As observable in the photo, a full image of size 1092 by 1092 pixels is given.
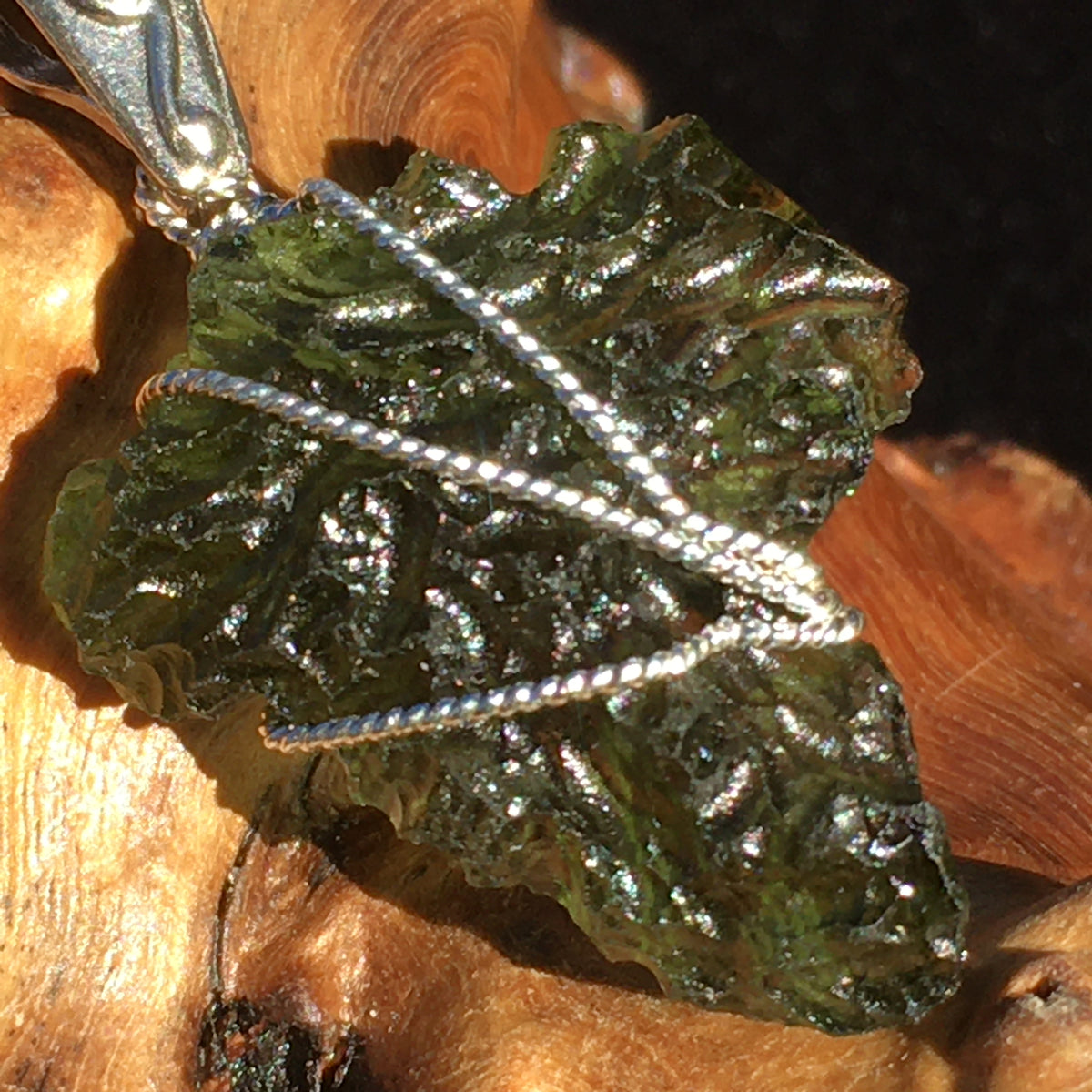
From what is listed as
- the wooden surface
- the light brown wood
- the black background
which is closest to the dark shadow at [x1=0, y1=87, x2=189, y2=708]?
the wooden surface

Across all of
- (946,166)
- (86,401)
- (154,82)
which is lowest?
(946,166)

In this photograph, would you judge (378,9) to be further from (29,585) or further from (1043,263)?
(1043,263)

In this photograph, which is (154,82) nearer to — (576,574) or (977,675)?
(576,574)

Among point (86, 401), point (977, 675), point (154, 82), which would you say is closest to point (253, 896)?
point (86, 401)

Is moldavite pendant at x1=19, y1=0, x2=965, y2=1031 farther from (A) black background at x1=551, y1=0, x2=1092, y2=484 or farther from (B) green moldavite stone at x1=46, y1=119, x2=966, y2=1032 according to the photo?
(A) black background at x1=551, y1=0, x2=1092, y2=484

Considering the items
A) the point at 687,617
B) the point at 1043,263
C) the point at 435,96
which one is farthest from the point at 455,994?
the point at 1043,263

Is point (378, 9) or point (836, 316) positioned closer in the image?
point (836, 316)
